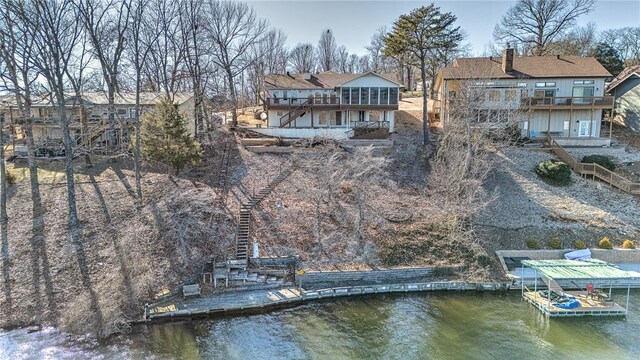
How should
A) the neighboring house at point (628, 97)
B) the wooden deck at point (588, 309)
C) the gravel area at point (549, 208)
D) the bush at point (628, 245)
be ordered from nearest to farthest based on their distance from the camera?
the wooden deck at point (588, 309), the bush at point (628, 245), the gravel area at point (549, 208), the neighboring house at point (628, 97)

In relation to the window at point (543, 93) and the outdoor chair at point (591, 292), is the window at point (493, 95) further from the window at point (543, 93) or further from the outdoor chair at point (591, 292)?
the outdoor chair at point (591, 292)

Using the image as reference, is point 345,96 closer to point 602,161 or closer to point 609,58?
point 602,161

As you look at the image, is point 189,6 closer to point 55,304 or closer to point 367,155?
point 367,155

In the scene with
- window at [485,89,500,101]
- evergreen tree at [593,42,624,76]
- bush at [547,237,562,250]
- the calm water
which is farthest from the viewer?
evergreen tree at [593,42,624,76]

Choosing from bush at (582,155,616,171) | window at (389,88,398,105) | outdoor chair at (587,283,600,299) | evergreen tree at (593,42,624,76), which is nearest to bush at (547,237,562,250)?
outdoor chair at (587,283,600,299)

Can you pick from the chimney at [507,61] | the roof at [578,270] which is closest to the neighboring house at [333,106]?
the chimney at [507,61]

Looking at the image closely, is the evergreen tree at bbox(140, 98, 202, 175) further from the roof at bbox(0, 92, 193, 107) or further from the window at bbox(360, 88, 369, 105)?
the window at bbox(360, 88, 369, 105)

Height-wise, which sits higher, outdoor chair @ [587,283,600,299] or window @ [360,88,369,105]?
window @ [360,88,369,105]
